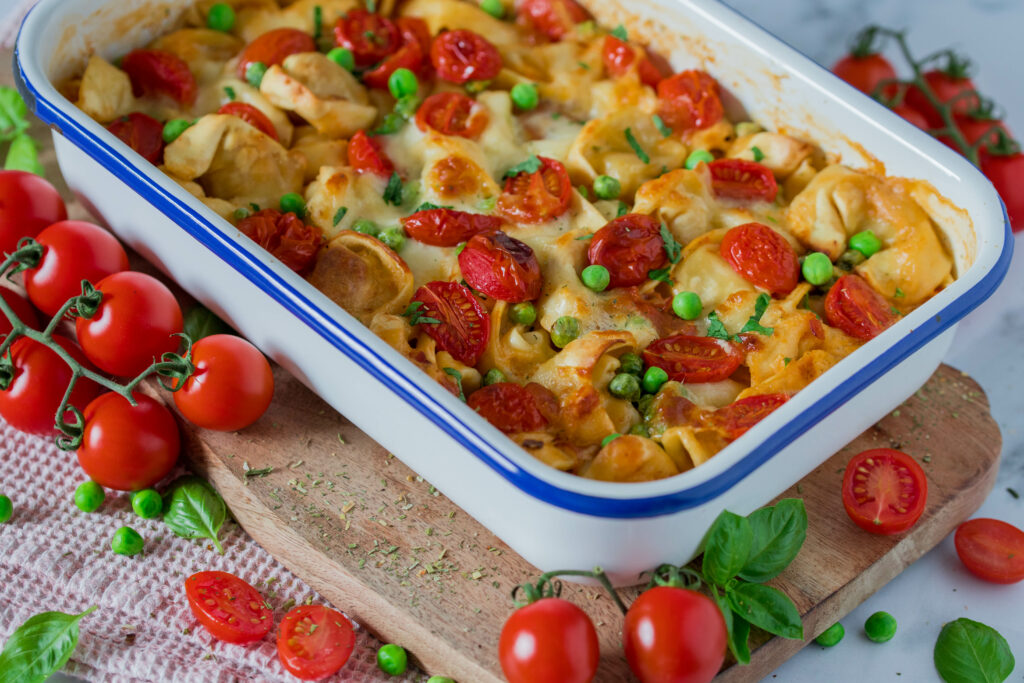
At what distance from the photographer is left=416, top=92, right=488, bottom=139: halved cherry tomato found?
4000 millimetres

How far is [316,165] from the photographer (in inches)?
154

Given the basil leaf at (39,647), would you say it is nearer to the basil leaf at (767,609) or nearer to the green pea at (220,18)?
the basil leaf at (767,609)

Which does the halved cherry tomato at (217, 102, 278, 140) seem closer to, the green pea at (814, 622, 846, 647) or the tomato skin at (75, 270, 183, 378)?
the tomato skin at (75, 270, 183, 378)

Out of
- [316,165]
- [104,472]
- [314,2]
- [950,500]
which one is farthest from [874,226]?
[104,472]

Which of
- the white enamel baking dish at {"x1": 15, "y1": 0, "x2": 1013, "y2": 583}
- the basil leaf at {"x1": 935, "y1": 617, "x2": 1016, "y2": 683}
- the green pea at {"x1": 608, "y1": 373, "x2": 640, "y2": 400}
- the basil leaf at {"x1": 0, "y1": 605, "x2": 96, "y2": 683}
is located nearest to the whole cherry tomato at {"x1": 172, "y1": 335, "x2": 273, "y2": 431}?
the white enamel baking dish at {"x1": 15, "y1": 0, "x2": 1013, "y2": 583}

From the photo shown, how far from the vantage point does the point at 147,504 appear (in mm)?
3434

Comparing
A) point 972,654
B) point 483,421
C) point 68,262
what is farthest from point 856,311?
point 68,262

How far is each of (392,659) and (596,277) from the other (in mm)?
1187

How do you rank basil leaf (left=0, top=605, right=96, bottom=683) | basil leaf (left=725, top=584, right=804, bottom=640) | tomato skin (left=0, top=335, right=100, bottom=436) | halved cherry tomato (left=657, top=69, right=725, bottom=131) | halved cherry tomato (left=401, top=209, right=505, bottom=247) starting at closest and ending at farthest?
basil leaf (left=725, top=584, right=804, bottom=640) < basil leaf (left=0, top=605, right=96, bottom=683) < tomato skin (left=0, top=335, right=100, bottom=436) < halved cherry tomato (left=401, top=209, right=505, bottom=247) < halved cherry tomato (left=657, top=69, right=725, bottom=131)

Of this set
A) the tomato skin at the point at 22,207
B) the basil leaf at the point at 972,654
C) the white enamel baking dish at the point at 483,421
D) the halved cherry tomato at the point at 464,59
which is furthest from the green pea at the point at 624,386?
the tomato skin at the point at 22,207

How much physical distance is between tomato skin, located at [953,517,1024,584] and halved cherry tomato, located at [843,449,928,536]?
9.5 inches

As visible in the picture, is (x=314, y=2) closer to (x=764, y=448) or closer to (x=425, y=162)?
(x=425, y=162)

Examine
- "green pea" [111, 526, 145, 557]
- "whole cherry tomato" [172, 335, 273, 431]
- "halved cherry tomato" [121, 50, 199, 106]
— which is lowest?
"green pea" [111, 526, 145, 557]

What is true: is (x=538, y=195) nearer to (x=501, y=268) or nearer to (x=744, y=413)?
(x=501, y=268)
